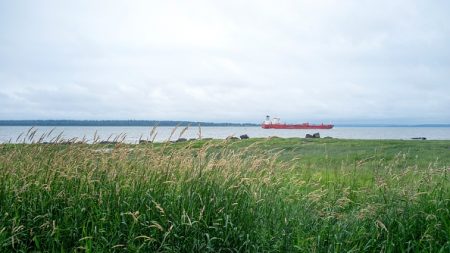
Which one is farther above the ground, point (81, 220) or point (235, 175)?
point (235, 175)

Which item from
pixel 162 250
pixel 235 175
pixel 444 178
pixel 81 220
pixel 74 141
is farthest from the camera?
pixel 74 141

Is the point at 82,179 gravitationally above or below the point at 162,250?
above

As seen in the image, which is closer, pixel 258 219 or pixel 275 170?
pixel 258 219

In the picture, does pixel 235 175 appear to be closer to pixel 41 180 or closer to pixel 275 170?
pixel 275 170

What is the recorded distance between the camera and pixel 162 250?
19.1 feet

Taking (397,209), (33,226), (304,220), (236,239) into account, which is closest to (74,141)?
(33,226)

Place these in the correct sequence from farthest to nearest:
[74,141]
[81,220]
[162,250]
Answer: [74,141]
[81,220]
[162,250]

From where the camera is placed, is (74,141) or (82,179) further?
(74,141)

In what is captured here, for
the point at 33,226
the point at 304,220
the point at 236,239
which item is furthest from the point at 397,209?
the point at 33,226

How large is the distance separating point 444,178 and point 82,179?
6.78m

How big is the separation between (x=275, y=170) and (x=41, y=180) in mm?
4546

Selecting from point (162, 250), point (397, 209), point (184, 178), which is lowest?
point (162, 250)

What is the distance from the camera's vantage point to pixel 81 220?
6.22 metres

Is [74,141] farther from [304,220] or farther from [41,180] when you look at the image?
[304,220]
